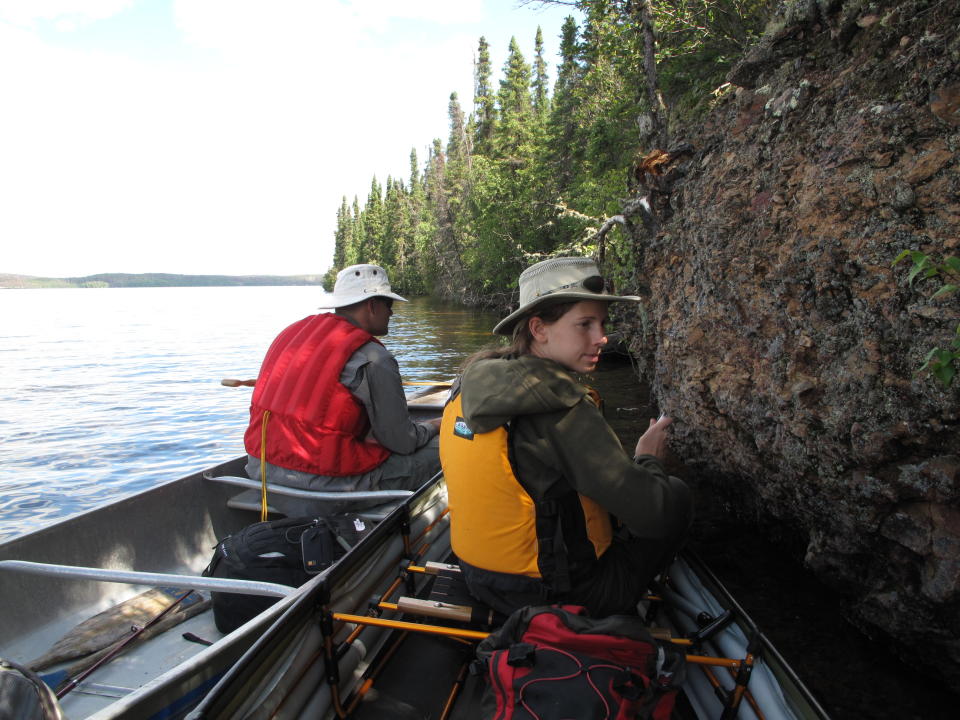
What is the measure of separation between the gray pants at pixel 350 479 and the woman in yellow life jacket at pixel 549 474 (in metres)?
1.95

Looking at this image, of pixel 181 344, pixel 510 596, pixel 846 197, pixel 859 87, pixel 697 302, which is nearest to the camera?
pixel 510 596

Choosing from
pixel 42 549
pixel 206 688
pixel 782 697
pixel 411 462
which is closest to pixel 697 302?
pixel 411 462

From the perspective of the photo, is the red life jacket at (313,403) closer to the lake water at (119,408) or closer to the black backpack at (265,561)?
the black backpack at (265,561)

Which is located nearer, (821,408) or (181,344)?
(821,408)

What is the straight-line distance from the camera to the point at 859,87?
3.91 metres

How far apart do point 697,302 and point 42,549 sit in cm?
518

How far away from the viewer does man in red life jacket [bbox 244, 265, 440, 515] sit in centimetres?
405

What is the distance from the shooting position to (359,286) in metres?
4.43

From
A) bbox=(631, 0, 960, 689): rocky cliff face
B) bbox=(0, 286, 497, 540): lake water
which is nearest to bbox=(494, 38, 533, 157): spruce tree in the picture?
bbox=(0, 286, 497, 540): lake water

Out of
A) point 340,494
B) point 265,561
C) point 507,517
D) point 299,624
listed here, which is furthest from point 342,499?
point 507,517

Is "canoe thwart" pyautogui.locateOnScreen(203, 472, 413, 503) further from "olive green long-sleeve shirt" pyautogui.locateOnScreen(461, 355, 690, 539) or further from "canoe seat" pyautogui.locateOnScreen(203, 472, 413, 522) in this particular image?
"olive green long-sleeve shirt" pyautogui.locateOnScreen(461, 355, 690, 539)

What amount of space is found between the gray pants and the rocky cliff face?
2.47 m

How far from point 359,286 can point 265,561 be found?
2.07 metres

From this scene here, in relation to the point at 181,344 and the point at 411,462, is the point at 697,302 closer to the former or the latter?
the point at 411,462
